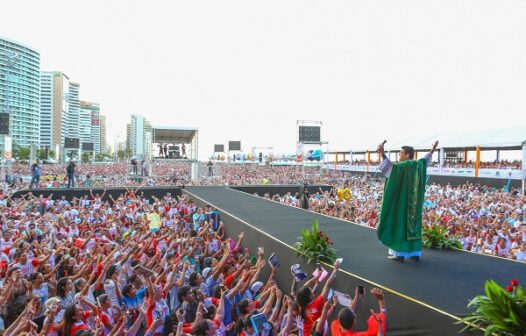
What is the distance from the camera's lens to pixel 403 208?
19.7 feet

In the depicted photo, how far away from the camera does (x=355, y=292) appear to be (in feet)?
16.2

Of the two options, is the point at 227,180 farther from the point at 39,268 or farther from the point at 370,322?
the point at 370,322

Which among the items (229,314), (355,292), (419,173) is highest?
(419,173)

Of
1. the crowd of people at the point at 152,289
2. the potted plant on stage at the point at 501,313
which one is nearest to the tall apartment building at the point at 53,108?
the crowd of people at the point at 152,289

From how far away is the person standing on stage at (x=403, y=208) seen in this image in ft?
19.6

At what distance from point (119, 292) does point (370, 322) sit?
3.20m

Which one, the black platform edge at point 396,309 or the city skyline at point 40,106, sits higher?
the city skyline at point 40,106

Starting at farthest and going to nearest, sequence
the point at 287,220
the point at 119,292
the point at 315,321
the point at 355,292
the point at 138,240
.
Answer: the point at 287,220, the point at 138,240, the point at 119,292, the point at 355,292, the point at 315,321

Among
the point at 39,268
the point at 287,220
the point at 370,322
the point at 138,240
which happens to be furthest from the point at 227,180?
the point at 370,322

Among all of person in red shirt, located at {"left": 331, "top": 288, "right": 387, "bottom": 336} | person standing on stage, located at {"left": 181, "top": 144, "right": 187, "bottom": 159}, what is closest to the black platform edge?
person in red shirt, located at {"left": 331, "top": 288, "right": 387, "bottom": 336}

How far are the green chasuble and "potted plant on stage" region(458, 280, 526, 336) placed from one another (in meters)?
2.59

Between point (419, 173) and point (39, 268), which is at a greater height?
point (419, 173)

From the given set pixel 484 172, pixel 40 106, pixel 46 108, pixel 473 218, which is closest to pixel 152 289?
pixel 473 218

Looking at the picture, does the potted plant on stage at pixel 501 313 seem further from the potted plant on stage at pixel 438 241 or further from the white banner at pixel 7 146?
the white banner at pixel 7 146
